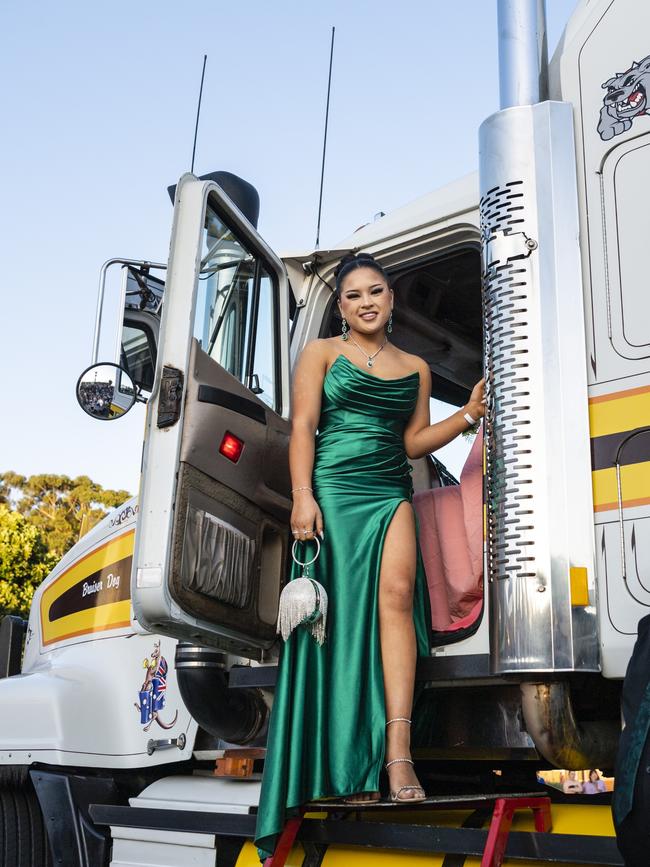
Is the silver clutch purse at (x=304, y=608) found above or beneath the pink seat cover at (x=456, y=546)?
beneath

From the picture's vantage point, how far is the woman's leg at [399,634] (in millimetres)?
2754

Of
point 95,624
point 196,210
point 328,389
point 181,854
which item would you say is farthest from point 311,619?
point 95,624

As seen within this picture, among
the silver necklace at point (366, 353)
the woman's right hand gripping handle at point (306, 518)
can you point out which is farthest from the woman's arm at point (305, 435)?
the silver necklace at point (366, 353)

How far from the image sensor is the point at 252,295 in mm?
3727

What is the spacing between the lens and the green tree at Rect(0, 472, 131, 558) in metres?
24.9

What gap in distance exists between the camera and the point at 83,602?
4.37 meters

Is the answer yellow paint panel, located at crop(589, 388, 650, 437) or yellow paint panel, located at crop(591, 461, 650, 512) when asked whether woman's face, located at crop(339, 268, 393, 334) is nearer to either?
yellow paint panel, located at crop(589, 388, 650, 437)

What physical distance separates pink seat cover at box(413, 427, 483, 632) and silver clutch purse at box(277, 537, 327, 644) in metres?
0.47

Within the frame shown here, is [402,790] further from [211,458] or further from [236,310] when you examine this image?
[236,310]

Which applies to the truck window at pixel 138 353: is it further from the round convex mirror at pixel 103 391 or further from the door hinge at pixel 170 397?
the door hinge at pixel 170 397

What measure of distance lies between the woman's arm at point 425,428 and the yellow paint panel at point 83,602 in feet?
4.54

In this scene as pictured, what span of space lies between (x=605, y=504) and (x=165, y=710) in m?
2.02

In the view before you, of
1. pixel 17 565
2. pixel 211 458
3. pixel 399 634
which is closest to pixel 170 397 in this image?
pixel 211 458

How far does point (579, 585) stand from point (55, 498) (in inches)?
965
